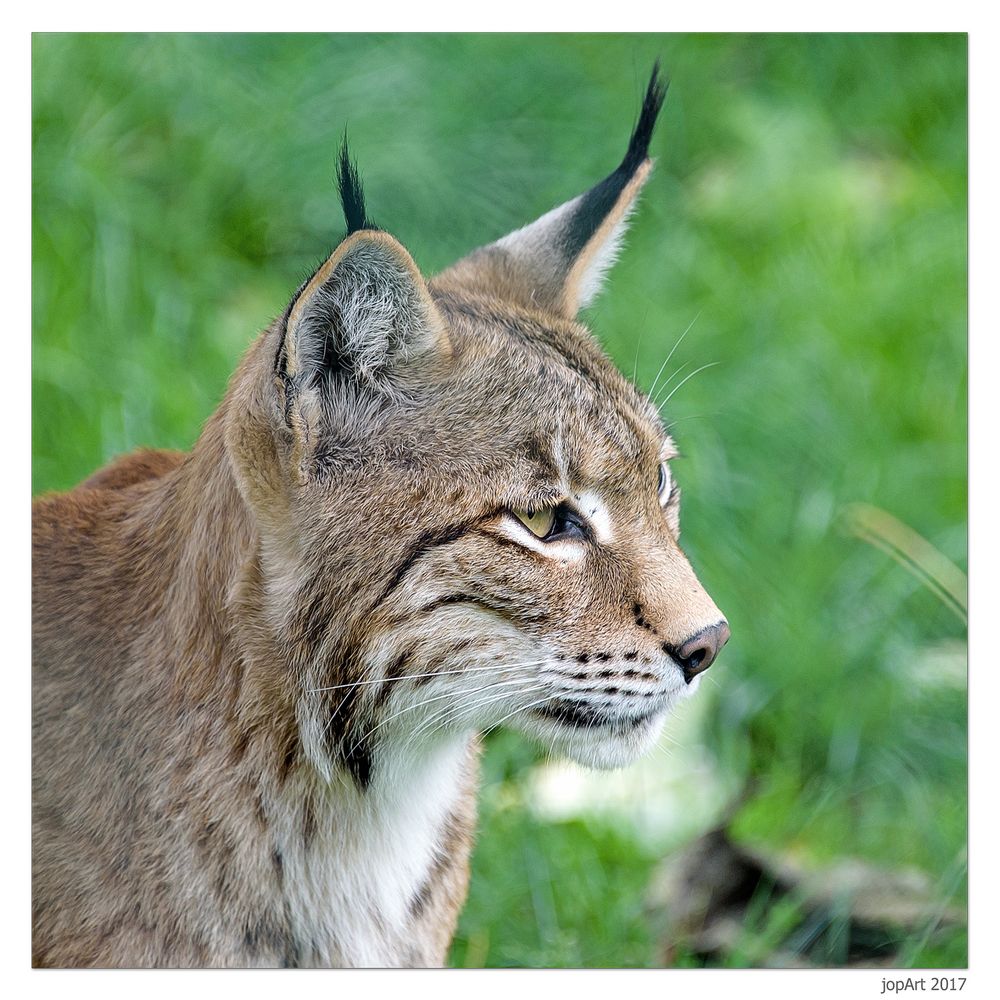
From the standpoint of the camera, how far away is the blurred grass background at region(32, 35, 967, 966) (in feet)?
13.5

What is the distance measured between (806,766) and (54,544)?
2.50 meters

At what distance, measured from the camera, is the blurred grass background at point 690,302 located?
4125 millimetres

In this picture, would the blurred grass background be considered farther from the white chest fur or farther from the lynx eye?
the lynx eye

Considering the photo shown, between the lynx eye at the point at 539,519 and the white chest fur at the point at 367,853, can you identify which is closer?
the lynx eye at the point at 539,519

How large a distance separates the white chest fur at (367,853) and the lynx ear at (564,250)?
1.01m

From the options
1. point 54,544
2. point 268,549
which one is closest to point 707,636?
point 268,549

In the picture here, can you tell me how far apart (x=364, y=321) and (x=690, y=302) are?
9.64ft

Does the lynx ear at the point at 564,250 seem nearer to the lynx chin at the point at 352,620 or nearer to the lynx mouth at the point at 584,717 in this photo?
the lynx chin at the point at 352,620

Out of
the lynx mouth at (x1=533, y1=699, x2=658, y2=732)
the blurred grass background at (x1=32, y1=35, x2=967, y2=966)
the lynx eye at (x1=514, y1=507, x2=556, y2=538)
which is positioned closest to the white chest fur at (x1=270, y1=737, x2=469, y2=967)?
the lynx mouth at (x1=533, y1=699, x2=658, y2=732)

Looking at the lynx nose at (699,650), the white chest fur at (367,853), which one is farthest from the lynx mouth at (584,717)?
the white chest fur at (367,853)

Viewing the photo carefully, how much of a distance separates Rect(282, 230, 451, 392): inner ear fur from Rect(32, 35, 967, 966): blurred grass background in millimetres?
1282

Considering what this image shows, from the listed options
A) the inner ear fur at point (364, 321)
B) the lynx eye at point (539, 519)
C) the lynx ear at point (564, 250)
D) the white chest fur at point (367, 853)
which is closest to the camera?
the inner ear fur at point (364, 321)

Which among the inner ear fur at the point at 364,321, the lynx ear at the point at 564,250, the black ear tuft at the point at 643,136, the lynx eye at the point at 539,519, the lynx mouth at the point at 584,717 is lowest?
the lynx mouth at the point at 584,717

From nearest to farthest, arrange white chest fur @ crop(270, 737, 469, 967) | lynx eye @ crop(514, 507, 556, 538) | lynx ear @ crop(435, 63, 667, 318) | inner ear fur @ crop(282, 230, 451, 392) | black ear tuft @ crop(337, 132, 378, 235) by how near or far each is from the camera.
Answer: inner ear fur @ crop(282, 230, 451, 392)
black ear tuft @ crop(337, 132, 378, 235)
lynx eye @ crop(514, 507, 556, 538)
white chest fur @ crop(270, 737, 469, 967)
lynx ear @ crop(435, 63, 667, 318)
